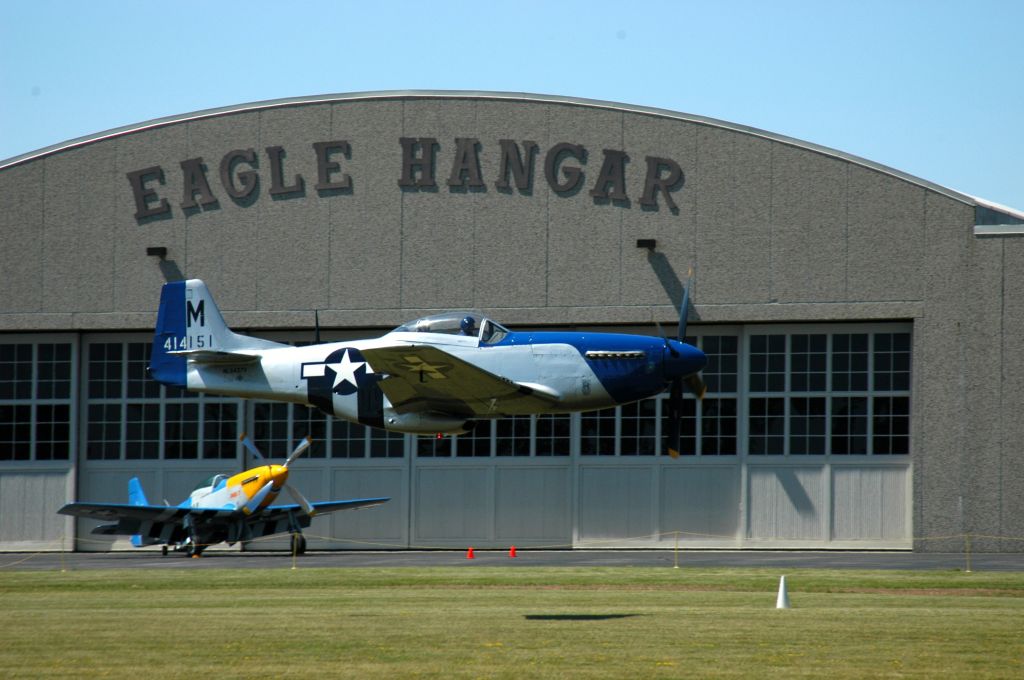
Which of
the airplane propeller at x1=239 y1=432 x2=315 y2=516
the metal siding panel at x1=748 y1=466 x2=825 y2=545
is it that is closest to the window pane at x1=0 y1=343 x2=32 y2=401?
the airplane propeller at x1=239 y1=432 x2=315 y2=516

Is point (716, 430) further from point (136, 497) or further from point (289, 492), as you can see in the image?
point (136, 497)

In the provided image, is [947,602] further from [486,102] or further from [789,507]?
[486,102]

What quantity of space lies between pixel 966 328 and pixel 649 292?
7.60 meters

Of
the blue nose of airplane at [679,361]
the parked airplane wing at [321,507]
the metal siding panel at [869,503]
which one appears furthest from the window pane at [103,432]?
the metal siding panel at [869,503]

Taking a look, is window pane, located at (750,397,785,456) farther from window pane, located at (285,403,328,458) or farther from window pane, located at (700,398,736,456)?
window pane, located at (285,403,328,458)

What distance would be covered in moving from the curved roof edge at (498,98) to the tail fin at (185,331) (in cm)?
826

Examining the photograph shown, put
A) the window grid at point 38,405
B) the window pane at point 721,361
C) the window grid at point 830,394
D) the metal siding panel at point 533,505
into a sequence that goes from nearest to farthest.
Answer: the window grid at point 830,394 → the window pane at point 721,361 → the metal siding panel at point 533,505 → the window grid at point 38,405

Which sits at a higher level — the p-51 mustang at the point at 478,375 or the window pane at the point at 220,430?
the p-51 mustang at the point at 478,375

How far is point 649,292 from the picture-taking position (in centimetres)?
2978

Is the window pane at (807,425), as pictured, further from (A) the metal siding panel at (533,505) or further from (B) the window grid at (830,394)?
(A) the metal siding panel at (533,505)

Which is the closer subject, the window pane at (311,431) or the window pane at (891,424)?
the window pane at (891,424)

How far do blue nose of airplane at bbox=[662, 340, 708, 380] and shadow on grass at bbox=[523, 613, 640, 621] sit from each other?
5.38 meters

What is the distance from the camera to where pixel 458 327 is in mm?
19953

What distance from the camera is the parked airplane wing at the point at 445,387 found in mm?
17938
